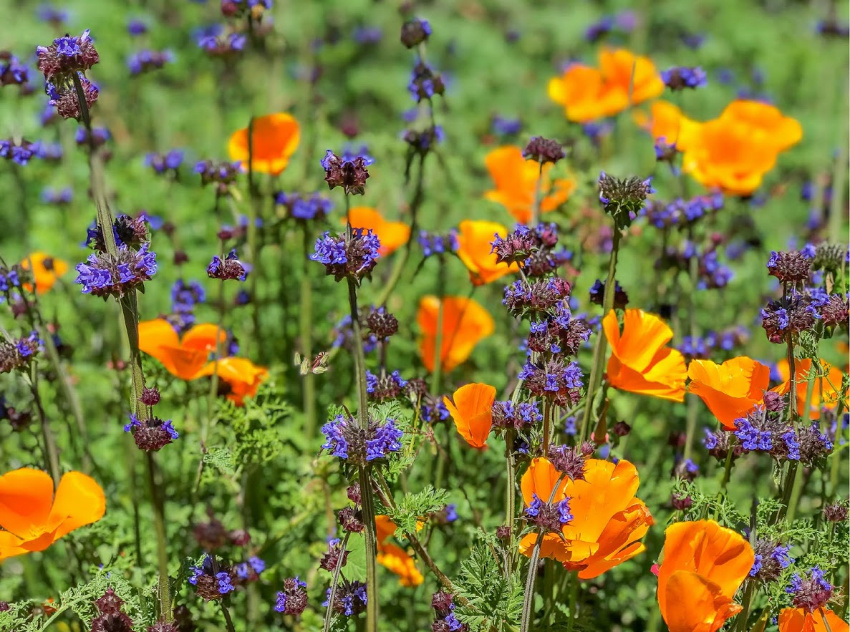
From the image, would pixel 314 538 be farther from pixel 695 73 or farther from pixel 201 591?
pixel 695 73

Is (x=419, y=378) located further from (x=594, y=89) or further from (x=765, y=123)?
(x=594, y=89)

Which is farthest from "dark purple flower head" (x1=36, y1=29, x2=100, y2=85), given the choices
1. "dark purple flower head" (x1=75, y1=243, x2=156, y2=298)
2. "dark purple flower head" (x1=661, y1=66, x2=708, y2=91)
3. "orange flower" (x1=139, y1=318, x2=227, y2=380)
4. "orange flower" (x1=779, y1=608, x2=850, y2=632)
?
"dark purple flower head" (x1=661, y1=66, x2=708, y2=91)

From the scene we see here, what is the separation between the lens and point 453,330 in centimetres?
314

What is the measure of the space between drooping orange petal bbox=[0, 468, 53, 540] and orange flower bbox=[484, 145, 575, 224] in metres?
1.83

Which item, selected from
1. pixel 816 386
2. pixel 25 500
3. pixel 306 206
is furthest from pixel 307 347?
pixel 816 386

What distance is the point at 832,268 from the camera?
2.48m

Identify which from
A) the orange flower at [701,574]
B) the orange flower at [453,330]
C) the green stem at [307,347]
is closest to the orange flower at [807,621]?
the orange flower at [701,574]

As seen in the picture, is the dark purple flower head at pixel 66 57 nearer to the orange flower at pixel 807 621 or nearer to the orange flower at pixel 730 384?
the orange flower at pixel 730 384

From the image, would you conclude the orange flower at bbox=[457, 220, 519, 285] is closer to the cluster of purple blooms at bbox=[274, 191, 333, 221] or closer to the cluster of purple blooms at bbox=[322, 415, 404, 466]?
the cluster of purple blooms at bbox=[274, 191, 333, 221]

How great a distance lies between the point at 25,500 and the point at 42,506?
0.05 m

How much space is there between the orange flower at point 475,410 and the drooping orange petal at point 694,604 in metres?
0.49

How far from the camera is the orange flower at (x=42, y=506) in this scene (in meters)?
2.16

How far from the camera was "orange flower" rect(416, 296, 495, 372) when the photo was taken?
3.11 meters

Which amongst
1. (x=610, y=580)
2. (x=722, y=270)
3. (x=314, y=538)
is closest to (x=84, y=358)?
(x=314, y=538)
